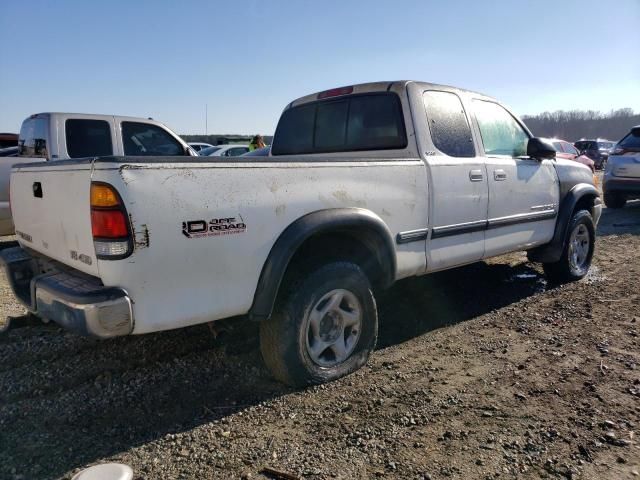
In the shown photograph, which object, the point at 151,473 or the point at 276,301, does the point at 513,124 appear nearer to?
the point at 276,301

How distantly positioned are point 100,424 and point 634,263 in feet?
21.0

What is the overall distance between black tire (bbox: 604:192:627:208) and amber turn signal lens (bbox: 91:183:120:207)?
11456 mm

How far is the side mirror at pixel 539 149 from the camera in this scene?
15.5 feet

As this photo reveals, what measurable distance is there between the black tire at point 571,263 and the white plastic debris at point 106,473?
15.5ft

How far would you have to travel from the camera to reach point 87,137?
6.94m

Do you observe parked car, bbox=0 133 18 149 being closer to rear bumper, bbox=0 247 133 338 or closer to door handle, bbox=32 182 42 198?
door handle, bbox=32 182 42 198

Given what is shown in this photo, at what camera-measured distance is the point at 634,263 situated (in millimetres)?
6438

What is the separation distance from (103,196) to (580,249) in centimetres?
524

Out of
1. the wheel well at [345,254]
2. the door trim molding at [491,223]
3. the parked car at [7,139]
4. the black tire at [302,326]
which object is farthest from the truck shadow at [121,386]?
the parked car at [7,139]

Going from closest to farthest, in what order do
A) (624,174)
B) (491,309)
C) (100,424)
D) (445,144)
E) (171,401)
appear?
(100,424)
(171,401)
(445,144)
(491,309)
(624,174)

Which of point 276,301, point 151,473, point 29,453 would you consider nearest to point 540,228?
point 276,301

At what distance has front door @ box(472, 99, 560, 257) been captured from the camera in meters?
4.42

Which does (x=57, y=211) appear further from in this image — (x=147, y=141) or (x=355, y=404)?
(x=147, y=141)

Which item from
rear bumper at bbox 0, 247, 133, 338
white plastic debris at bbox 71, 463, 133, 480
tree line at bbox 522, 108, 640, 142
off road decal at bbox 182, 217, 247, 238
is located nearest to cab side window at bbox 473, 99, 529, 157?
off road decal at bbox 182, 217, 247, 238
